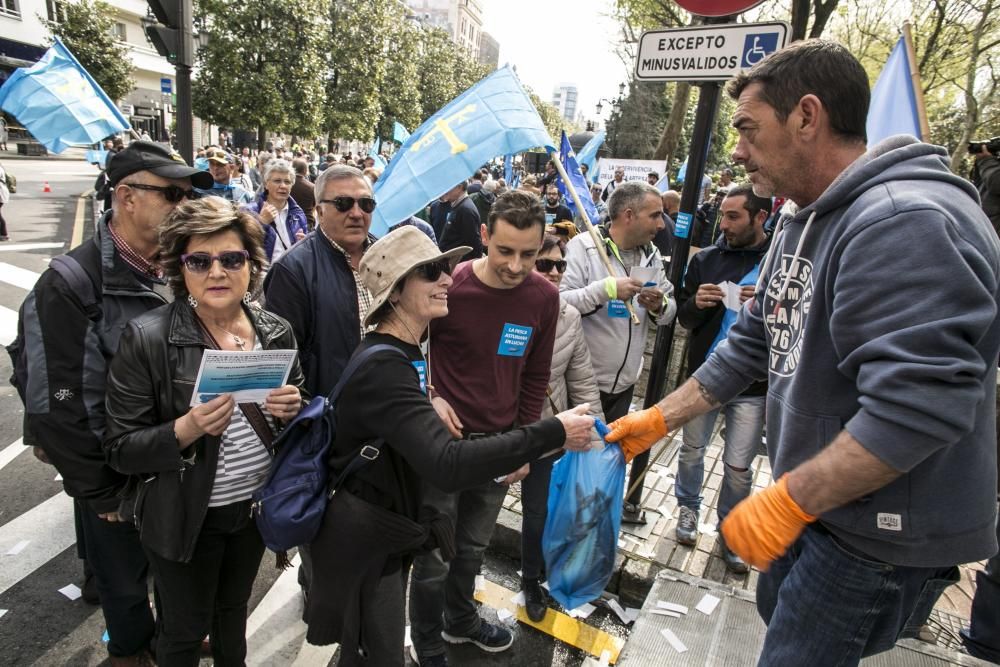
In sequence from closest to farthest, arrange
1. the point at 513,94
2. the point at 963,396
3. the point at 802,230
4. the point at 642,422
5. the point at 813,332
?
the point at 963,396
the point at 813,332
the point at 802,230
the point at 642,422
the point at 513,94

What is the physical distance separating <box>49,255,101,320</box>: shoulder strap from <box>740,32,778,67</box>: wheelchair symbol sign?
3105 mm

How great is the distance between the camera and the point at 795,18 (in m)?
10.3

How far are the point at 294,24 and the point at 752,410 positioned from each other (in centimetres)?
2260

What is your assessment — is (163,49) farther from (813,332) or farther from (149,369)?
(813,332)

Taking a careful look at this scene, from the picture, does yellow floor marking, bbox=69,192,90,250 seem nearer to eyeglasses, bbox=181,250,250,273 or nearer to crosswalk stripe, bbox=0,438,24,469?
crosswalk stripe, bbox=0,438,24,469

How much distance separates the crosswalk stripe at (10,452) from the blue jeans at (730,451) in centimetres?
483

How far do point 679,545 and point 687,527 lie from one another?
13 cm

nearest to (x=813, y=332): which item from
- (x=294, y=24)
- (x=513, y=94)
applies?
(x=513, y=94)

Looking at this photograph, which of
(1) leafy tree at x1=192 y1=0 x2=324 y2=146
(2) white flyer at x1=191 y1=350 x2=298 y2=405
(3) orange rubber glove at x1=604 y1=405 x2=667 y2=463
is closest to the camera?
(2) white flyer at x1=191 y1=350 x2=298 y2=405

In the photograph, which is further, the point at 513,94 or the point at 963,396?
the point at 513,94

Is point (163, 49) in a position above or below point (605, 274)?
above

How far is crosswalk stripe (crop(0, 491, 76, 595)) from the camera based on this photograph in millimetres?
3248

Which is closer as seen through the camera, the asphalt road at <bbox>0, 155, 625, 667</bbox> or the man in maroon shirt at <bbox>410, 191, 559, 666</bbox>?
the man in maroon shirt at <bbox>410, 191, 559, 666</bbox>

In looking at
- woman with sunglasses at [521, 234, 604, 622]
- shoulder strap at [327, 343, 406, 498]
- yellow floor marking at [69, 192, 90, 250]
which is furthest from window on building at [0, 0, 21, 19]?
shoulder strap at [327, 343, 406, 498]
